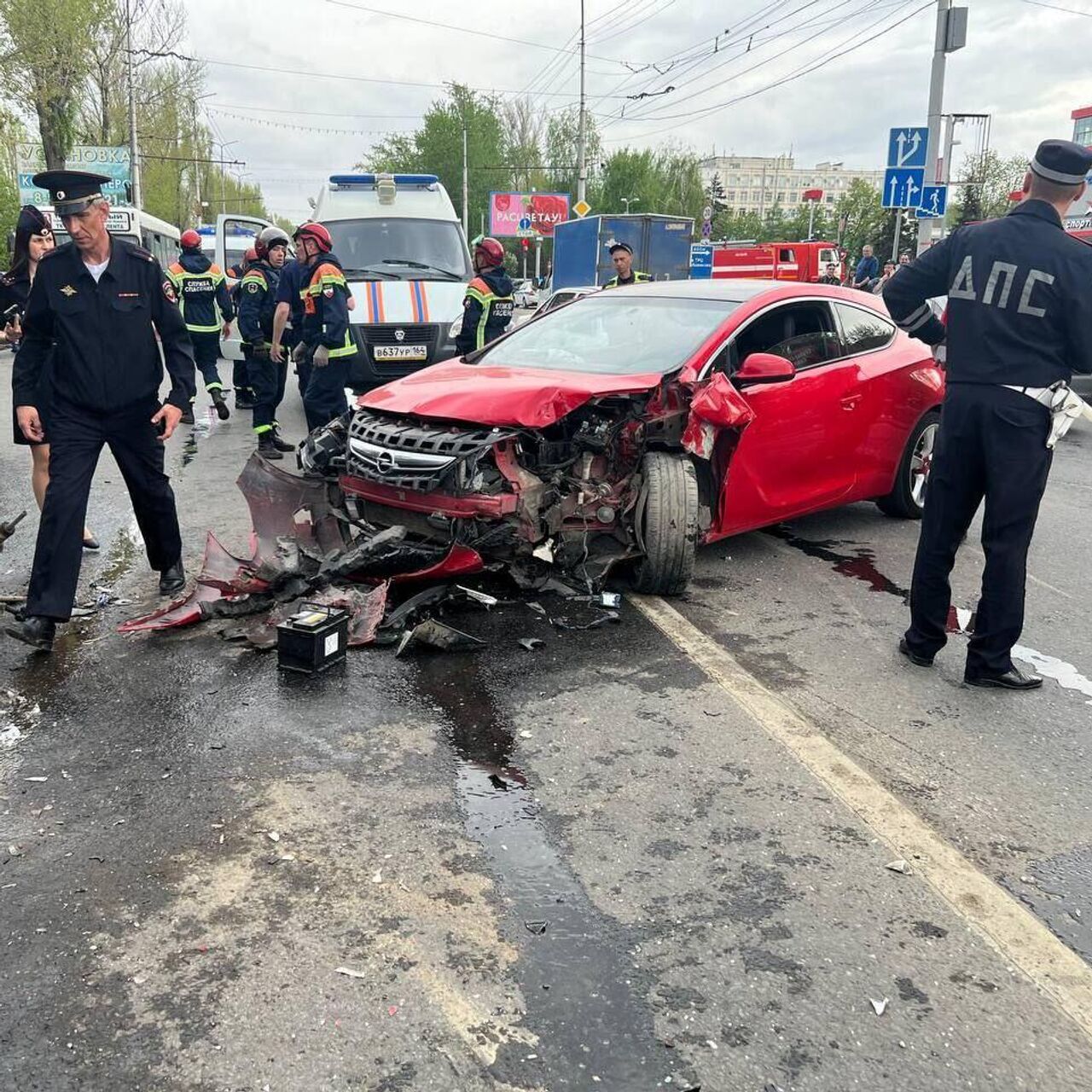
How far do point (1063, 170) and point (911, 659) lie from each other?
81.8 inches

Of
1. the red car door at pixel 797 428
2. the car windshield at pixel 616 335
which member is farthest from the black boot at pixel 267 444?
the red car door at pixel 797 428

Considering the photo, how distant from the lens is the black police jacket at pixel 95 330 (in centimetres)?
444

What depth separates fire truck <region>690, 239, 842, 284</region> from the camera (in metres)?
32.0

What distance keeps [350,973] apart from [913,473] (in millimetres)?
5317

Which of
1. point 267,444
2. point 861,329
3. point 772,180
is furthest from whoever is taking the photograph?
point 772,180

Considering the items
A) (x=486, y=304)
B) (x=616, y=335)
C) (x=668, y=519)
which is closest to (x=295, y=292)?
(x=486, y=304)

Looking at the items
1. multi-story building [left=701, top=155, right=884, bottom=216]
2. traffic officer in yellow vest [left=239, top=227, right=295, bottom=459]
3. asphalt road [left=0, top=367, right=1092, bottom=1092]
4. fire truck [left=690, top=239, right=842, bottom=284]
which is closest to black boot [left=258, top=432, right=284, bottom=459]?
traffic officer in yellow vest [left=239, top=227, right=295, bottom=459]

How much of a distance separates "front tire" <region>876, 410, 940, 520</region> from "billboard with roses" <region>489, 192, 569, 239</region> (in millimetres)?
50215

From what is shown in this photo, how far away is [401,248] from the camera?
12.0 m

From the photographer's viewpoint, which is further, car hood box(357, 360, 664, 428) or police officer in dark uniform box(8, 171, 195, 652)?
Answer: car hood box(357, 360, 664, 428)

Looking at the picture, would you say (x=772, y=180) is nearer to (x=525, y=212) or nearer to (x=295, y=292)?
(x=525, y=212)

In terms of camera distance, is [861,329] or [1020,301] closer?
[1020,301]

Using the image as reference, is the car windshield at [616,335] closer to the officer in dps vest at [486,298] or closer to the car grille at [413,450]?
the car grille at [413,450]

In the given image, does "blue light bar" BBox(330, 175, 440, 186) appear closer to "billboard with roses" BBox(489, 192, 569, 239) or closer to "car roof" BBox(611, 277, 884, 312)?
"car roof" BBox(611, 277, 884, 312)
